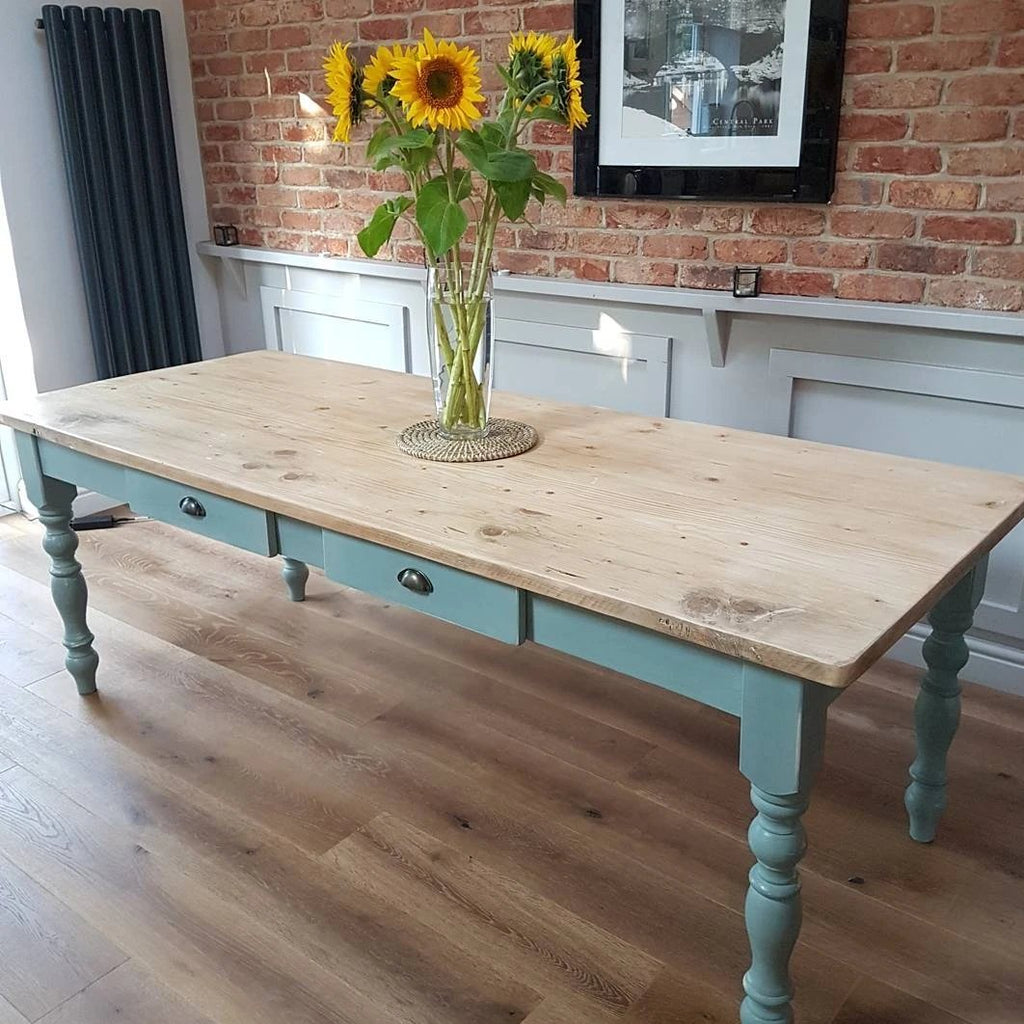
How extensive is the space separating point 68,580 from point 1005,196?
2.20 m

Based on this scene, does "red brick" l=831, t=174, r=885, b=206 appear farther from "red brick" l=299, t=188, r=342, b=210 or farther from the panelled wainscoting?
"red brick" l=299, t=188, r=342, b=210

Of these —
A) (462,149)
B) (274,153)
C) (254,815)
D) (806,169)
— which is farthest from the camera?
(274,153)

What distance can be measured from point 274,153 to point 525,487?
226 centimetres

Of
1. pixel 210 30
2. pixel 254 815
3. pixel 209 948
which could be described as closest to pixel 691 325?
pixel 254 815

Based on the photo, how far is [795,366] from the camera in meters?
2.50

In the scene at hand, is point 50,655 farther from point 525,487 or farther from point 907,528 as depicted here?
point 907,528

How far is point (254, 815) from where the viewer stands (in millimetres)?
2045

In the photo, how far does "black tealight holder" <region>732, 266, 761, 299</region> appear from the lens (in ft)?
8.19

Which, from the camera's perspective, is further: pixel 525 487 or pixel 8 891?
pixel 8 891

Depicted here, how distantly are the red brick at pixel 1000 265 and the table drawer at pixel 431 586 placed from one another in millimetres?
1404

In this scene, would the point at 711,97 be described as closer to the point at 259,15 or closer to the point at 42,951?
the point at 259,15

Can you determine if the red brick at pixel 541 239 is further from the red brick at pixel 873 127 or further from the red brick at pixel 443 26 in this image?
the red brick at pixel 873 127

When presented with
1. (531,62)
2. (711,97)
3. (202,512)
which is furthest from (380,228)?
(711,97)

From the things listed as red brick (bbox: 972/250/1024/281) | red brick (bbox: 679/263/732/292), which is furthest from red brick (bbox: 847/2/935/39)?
red brick (bbox: 679/263/732/292)
